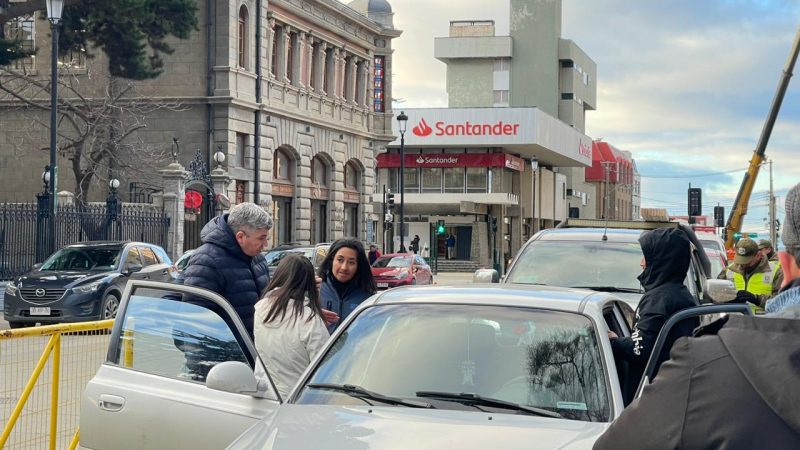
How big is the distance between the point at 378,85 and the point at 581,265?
160 ft

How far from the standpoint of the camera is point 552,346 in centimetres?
518

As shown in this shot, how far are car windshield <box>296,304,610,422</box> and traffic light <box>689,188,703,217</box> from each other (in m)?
33.5

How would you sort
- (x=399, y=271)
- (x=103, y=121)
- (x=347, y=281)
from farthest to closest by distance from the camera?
(x=103, y=121) < (x=399, y=271) < (x=347, y=281)

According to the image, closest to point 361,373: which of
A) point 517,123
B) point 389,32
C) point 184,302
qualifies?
point 184,302

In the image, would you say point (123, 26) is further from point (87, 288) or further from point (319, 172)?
point (319, 172)

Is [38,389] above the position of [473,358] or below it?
below

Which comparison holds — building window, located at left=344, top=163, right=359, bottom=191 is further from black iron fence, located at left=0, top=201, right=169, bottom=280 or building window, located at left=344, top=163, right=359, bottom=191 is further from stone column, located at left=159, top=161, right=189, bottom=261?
black iron fence, located at left=0, top=201, right=169, bottom=280

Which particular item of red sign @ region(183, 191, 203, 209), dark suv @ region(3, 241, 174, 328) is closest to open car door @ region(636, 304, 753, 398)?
dark suv @ region(3, 241, 174, 328)

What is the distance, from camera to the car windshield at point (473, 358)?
4949mm

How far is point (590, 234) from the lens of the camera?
12.1 meters

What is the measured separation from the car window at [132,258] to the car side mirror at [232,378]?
1854 cm

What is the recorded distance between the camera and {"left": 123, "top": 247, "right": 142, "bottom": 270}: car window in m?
23.3

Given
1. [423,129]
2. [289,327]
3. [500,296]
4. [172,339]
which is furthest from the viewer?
[423,129]

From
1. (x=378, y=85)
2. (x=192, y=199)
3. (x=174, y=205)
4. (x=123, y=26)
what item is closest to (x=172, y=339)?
(x=123, y=26)
